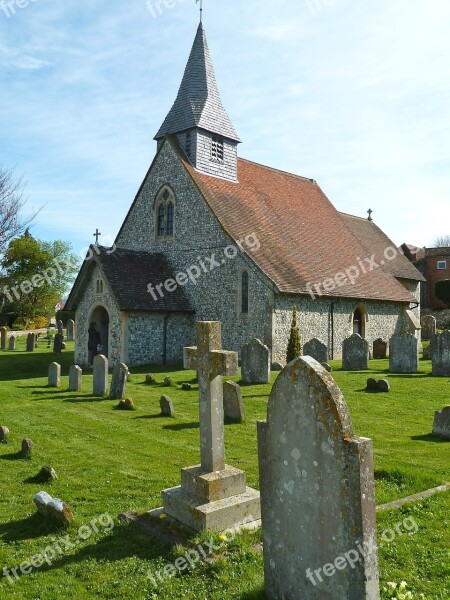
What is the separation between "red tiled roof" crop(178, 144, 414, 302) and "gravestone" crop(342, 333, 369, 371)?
318 centimetres

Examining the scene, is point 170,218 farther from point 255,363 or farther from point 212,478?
point 212,478

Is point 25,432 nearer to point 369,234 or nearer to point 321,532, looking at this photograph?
point 321,532

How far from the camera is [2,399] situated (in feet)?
43.4

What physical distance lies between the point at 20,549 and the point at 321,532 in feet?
10.3

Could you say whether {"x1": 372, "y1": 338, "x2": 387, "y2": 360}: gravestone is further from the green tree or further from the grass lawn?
the green tree

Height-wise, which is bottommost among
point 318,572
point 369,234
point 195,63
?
point 318,572

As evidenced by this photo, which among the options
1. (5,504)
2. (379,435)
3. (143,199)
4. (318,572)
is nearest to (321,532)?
(318,572)

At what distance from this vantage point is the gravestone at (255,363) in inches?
590

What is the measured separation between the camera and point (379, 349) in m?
22.3

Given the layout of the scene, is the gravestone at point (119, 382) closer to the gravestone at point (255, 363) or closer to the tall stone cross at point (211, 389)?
the gravestone at point (255, 363)

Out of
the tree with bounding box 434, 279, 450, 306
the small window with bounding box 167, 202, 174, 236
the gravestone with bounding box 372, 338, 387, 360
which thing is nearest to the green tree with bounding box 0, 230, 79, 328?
the small window with bounding box 167, 202, 174, 236

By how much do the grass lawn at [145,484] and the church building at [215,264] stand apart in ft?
21.6

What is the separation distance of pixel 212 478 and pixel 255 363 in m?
10.1

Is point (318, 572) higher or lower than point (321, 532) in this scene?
lower
